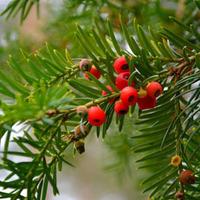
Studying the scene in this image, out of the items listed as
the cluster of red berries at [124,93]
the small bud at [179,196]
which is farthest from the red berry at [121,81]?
the small bud at [179,196]

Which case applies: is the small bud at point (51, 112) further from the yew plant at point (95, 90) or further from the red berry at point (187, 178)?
the red berry at point (187, 178)

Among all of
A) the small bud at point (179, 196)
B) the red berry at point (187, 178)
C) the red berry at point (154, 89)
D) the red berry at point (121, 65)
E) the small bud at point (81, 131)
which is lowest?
the small bud at point (179, 196)

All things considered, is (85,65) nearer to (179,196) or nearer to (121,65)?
(121,65)

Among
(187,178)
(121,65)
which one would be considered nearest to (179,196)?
(187,178)

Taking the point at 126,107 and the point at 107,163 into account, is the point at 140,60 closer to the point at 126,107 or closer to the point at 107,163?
the point at 126,107

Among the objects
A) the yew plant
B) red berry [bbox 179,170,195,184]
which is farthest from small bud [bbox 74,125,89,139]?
red berry [bbox 179,170,195,184]

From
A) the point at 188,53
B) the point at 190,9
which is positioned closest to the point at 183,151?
the point at 188,53

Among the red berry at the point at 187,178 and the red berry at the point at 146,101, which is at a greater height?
the red berry at the point at 146,101
